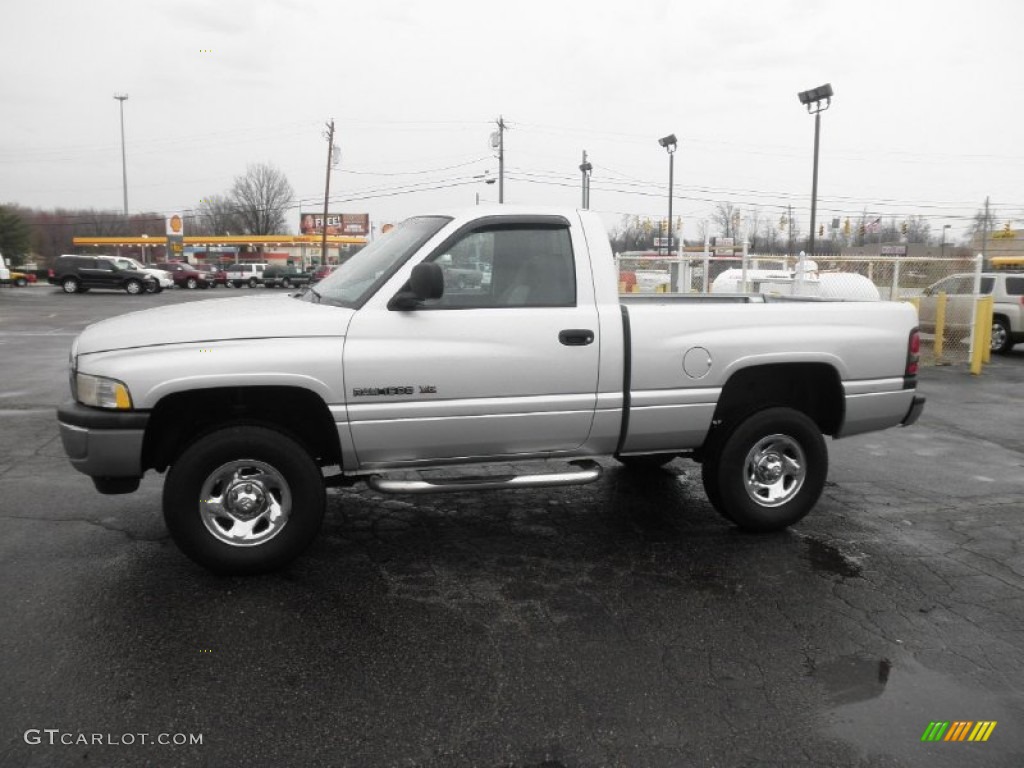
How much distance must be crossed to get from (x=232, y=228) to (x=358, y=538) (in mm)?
103673

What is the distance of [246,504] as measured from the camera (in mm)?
4164

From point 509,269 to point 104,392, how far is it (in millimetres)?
2194

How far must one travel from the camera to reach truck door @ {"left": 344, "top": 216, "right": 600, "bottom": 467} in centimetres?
421

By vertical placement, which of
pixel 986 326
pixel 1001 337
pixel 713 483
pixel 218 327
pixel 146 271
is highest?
pixel 146 271

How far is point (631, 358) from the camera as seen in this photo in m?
4.58

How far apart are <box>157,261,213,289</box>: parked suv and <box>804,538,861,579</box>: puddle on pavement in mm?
48545

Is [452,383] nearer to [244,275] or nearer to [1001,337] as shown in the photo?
[1001,337]

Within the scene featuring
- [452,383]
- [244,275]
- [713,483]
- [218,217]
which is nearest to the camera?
[452,383]

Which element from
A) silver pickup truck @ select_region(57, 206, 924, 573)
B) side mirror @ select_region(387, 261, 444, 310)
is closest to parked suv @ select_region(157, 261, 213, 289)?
silver pickup truck @ select_region(57, 206, 924, 573)

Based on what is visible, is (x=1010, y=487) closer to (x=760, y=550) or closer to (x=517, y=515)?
(x=760, y=550)

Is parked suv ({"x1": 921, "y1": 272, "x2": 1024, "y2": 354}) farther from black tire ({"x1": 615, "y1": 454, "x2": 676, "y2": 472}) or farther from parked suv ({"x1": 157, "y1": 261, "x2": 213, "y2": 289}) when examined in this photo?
parked suv ({"x1": 157, "y1": 261, "x2": 213, "y2": 289})

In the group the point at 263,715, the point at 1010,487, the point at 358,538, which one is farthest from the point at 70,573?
the point at 1010,487

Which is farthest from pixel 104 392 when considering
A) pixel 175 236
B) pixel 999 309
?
pixel 175 236

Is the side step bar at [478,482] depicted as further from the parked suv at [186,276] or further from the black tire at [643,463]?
the parked suv at [186,276]
